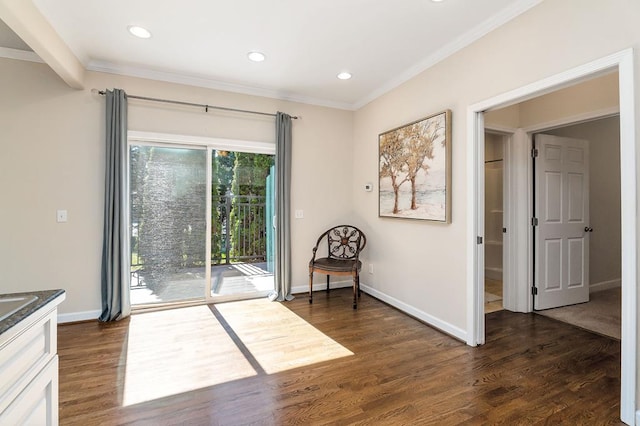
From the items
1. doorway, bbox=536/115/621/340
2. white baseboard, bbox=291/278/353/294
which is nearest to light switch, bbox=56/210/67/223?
white baseboard, bbox=291/278/353/294

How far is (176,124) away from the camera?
11.8 feet

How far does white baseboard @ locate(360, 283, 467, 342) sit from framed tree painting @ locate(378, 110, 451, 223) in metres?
1.02

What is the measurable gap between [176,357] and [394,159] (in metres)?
2.99

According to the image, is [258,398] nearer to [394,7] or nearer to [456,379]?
[456,379]

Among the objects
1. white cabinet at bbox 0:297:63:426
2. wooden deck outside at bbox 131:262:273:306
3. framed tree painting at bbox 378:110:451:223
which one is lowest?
wooden deck outside at bbox 131:262:273:306

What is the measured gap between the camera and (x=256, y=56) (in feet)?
10.1

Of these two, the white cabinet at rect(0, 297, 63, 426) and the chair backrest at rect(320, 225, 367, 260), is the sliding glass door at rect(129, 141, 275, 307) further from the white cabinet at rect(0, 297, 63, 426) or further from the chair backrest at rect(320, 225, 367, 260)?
the white cabinet at rect(0, 297, 63, 426)

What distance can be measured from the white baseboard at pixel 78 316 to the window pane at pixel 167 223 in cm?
39

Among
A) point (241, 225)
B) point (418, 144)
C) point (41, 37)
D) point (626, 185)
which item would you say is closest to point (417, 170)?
point (418, 144)

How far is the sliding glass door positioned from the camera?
11.8 feet

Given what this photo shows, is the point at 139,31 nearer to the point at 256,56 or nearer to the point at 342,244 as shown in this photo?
the point at 256,56

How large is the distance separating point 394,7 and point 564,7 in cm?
112

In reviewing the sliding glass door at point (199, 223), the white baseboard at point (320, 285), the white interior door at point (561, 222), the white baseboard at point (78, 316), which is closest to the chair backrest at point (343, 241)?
the white baseboard at point (320, 285)

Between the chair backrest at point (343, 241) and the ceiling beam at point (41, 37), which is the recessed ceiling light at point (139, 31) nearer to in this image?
the ceiling beam at point (41, 37)
